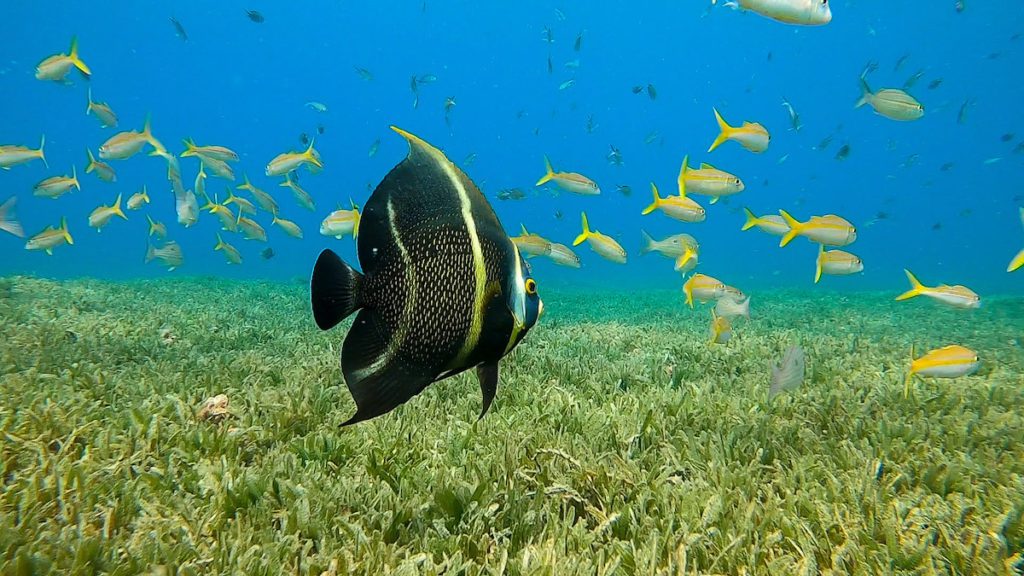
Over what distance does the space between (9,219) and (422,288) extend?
9.99m

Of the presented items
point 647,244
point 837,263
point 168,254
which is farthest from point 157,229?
point 837,263

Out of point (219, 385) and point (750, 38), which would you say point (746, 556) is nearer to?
point (219, 385)

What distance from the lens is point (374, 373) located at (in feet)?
4.86

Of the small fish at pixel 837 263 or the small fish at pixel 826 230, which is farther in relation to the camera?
the small fish at pixel 837 263

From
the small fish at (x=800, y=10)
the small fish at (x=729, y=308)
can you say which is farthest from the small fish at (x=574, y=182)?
the small fish at (x=800, y=10)

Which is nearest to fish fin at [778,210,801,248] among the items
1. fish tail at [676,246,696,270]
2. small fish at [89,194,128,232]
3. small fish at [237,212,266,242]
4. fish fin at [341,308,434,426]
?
fish tail at [676,246,696,270]

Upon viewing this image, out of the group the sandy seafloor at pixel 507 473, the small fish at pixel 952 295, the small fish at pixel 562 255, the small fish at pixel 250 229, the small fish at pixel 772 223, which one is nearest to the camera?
the sandy seafloor at pixel 507 473

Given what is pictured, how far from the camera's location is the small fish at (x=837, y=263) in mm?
7082

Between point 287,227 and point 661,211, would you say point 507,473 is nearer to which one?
point 661,211

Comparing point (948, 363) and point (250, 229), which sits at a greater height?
point (948, 363)

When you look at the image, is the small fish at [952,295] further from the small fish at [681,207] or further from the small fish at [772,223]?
the small fish at [681,207]

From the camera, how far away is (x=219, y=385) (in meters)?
4.46

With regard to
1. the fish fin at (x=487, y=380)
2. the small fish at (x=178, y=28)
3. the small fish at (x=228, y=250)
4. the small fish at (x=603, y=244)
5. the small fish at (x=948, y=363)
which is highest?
the small fish at (x=178, y=28)

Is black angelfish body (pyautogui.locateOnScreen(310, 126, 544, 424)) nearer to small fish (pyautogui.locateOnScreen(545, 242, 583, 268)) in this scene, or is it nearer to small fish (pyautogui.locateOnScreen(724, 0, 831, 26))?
small fish (pyautogui.locateOnScreen(724, 0, 831, 26))
